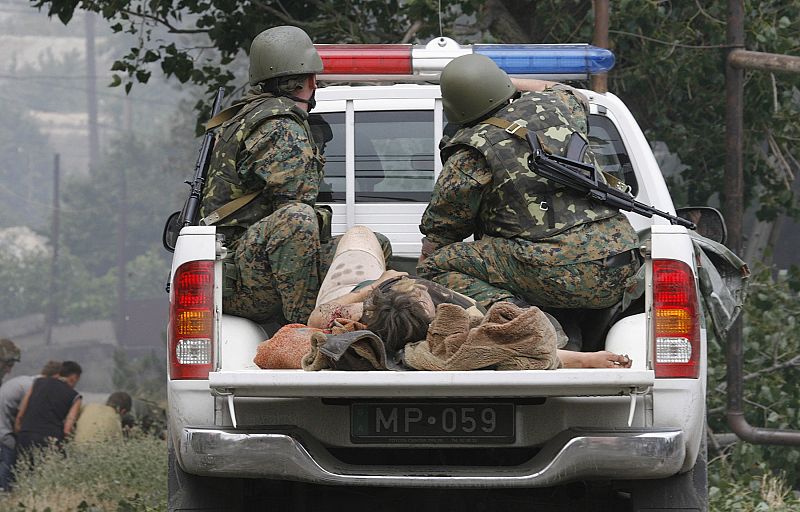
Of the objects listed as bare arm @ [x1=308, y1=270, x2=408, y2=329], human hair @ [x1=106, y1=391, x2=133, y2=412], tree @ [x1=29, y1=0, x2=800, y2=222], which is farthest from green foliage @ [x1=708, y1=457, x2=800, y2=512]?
human hair @ [x1=106, y1=391, x2=133, y2=412]

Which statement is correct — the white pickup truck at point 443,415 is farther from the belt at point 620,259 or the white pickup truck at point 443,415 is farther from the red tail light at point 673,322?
the belt at point 620,259

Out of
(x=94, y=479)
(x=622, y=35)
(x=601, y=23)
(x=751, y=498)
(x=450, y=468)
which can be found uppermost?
(x=622, y=35)

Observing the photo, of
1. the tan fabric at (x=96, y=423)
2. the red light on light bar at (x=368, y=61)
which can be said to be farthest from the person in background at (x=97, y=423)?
the red light on light bar at (x=368, y=61)

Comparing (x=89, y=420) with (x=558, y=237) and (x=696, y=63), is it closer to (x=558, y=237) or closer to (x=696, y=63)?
(x=696, y=63)

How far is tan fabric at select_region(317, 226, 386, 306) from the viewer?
4.86 meters

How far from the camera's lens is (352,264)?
4.95 metres

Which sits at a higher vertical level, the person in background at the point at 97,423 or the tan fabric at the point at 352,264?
the tan fabric at the point at 352,264

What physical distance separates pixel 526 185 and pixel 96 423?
7.50 meters

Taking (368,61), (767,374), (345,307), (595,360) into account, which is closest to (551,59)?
(368,61)

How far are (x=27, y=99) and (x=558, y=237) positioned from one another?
59900mm

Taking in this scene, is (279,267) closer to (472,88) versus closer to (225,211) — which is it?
(225,211)

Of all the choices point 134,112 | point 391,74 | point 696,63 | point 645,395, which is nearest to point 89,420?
point 696,63

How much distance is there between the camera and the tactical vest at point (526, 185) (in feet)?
15.6

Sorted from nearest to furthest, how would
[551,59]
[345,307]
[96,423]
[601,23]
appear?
[345,307] < [551,59] < [601,23] < [96,423]
